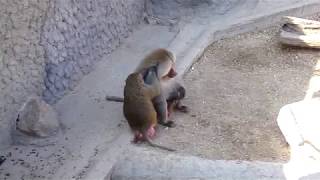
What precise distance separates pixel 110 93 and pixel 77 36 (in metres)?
0.57

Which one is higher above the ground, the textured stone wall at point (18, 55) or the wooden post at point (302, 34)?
the textured stone wall at point (18, 55)

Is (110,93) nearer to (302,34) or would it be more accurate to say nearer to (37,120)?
(37,120)

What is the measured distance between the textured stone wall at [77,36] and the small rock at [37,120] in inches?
12.5

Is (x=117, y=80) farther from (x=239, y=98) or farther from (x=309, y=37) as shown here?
(x=309, y=37)

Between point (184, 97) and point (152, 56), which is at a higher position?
point (152, 56)

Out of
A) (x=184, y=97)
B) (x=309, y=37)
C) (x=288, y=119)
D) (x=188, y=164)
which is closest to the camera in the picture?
(x=188, y=164)

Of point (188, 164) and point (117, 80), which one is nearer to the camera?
point (188, 164)

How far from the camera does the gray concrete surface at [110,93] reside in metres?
3.53

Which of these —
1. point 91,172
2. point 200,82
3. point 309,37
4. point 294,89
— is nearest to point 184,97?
point 200,82

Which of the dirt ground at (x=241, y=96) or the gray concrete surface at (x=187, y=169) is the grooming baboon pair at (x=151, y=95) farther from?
the gray concrete surface at (x=187, y=169)

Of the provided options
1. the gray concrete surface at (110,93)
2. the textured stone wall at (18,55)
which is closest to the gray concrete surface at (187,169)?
the gray concrete surface at (110,93)

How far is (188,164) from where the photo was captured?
3.23 meters

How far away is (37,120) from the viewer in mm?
3811

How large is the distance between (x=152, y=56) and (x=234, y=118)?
80 cm
